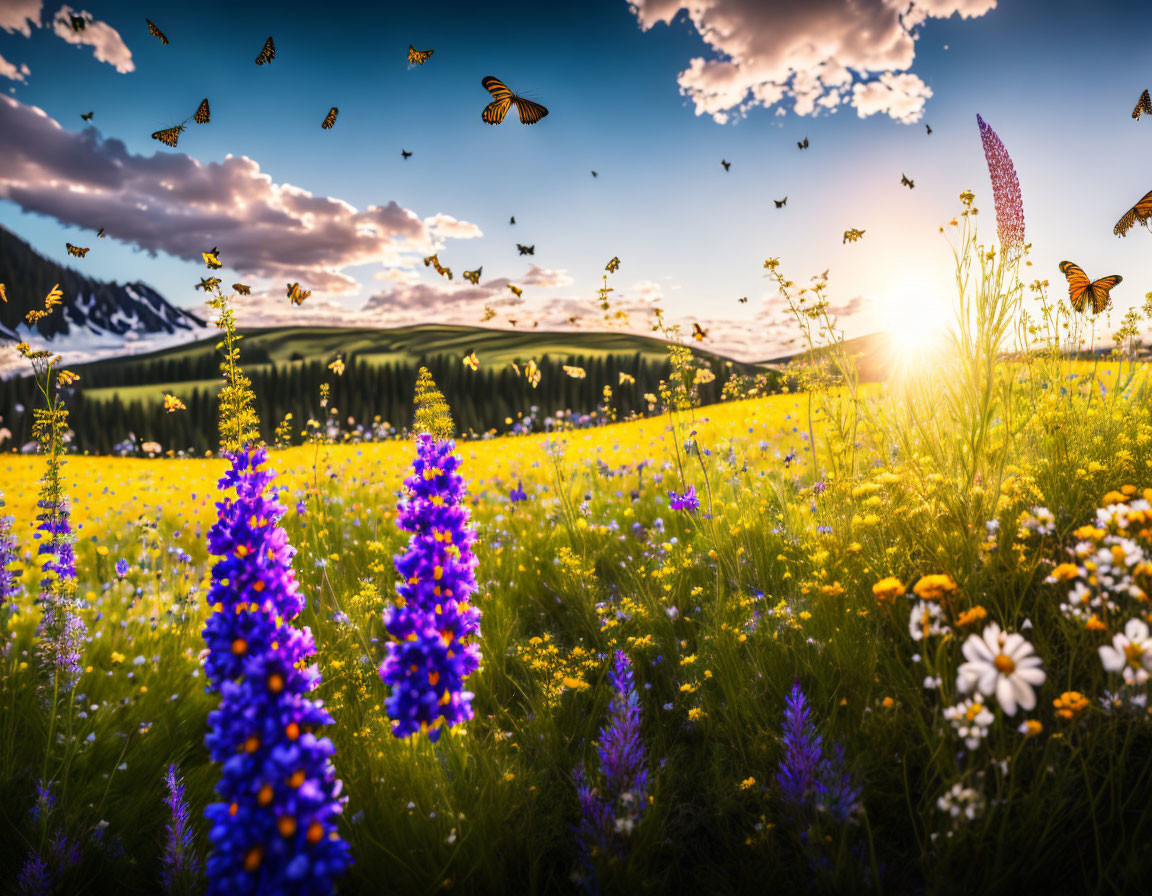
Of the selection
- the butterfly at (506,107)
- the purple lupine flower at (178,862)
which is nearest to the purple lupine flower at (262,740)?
the purple lupine flower at (178,862)

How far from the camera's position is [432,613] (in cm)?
185

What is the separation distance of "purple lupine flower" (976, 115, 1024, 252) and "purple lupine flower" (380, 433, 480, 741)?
13.1ft

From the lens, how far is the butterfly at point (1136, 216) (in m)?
4.25

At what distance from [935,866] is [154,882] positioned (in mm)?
3025

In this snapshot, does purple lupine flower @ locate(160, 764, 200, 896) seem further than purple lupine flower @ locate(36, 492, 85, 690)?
No

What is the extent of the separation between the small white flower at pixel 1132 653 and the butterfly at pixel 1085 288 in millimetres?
5184

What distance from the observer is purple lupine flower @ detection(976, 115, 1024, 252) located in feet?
11.7

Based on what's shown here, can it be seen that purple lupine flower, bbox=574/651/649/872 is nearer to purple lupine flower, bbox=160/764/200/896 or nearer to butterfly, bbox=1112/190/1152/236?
purple lupine flower, bbox=160/764/200/896

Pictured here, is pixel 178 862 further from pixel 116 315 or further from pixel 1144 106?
pixel 116 315

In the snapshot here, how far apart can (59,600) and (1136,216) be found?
811cm

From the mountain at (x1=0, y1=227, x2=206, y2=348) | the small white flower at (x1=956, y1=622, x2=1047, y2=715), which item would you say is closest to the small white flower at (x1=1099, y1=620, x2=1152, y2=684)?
the small white flower at (x1=956, y1=622, x2=1047, y2=715)

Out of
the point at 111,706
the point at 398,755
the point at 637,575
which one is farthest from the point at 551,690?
the point at 111,706

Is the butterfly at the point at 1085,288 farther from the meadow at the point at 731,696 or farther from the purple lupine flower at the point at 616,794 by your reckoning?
the purple lupine flower at the point at 616,794

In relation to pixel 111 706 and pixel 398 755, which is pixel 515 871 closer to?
pixel 398 755
